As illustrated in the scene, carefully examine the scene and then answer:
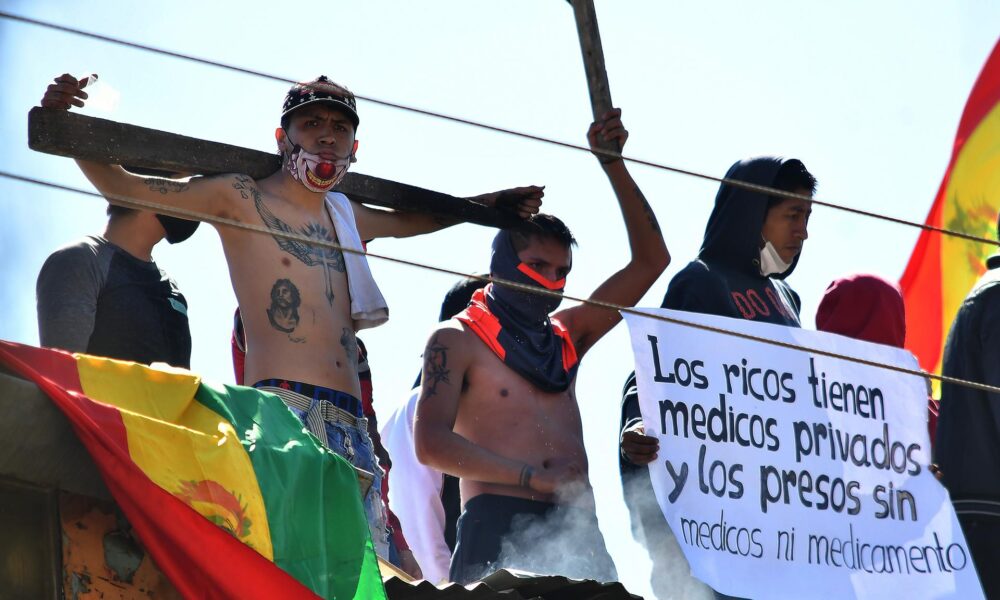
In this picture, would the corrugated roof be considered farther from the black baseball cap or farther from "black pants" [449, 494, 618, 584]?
the black baseball cap

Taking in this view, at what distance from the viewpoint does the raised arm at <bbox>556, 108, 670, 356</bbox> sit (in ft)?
21.2

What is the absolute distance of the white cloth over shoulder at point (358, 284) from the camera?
18.8ft

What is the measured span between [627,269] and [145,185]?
6.72ft

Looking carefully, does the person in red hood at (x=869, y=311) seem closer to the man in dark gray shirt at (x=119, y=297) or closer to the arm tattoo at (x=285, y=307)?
the arm tattoo at (x=285, y=307)

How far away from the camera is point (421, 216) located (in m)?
6.26

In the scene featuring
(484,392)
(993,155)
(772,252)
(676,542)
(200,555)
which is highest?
(993,155)

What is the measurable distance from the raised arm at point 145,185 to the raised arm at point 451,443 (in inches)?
39.0

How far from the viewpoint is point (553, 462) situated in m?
6.05

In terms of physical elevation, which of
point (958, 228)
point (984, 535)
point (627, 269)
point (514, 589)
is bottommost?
point (514, 589)

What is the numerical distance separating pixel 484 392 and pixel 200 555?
1.96 metres

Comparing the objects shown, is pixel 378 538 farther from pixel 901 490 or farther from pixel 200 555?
pixel 901 490

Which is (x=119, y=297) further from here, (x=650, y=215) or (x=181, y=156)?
(x=650, y=215)

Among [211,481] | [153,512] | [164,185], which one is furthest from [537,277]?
[153,512]

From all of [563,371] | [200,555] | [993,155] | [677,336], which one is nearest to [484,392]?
[563,371]
